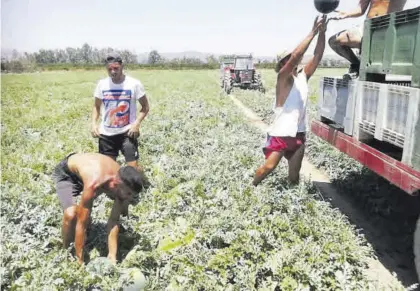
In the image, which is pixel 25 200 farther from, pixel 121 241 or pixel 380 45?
pixel 380 45

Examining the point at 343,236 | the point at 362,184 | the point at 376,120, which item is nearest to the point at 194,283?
the point at 343,236

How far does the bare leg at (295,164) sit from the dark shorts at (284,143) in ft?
0.32

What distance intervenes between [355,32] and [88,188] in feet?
12.0

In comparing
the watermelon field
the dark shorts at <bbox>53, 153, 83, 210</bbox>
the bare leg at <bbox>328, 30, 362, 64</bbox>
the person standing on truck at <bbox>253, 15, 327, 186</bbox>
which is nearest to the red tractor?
the watermelon field

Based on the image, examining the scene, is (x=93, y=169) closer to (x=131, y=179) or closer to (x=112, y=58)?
(x=131, y=179)

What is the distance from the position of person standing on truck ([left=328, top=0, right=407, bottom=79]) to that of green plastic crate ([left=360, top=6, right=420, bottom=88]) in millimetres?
389

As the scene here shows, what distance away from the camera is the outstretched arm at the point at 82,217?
3965 mm

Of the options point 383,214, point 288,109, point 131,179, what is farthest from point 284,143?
point 131,179

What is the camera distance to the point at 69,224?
4.24 m

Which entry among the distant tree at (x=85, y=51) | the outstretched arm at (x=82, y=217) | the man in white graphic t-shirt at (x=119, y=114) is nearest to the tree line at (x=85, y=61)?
the distant tree at (x=85, y=51)

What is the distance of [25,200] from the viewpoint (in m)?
5.40

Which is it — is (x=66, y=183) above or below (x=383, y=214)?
above

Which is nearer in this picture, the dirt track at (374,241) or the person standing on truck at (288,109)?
the dirt track at (374,241)

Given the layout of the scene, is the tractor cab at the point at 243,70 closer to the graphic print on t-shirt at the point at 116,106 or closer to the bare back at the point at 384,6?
the graphic print on t-shirt at the point at 116,106
